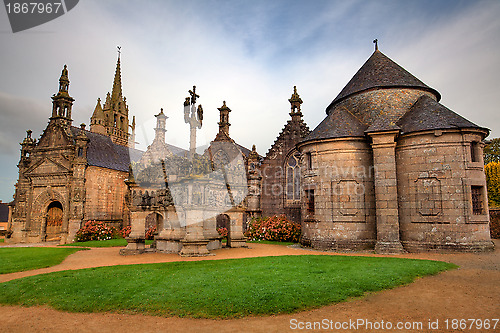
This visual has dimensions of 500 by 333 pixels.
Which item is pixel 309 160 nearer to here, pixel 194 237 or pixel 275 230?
pixel 275 230

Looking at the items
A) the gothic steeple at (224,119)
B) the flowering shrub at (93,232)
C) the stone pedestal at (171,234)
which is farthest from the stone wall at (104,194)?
the stone pedestal at (171,234)

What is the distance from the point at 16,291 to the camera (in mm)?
7852

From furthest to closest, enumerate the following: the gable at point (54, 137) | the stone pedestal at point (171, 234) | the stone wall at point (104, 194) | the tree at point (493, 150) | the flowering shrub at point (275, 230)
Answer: the tree at point (493, 150), the gable at point (54, 137), the stone wall at point (104, 194), the flowering shrub at point (275, 230), the stone pedestal at point (171, 234)

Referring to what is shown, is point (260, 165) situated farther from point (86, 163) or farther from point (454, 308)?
point (454, 308)

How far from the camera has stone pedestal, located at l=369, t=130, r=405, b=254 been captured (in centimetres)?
1504

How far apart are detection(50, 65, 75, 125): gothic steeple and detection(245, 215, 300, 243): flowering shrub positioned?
2063 centimetres

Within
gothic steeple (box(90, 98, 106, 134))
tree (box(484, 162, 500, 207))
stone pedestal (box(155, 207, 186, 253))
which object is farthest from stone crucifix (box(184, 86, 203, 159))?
gothic steeple (box(90, 98, 106, 134))

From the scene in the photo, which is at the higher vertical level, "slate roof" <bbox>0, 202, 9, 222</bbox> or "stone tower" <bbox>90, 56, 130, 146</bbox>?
"stone tower" <bbox>90, 56, 130, 146</bbox>

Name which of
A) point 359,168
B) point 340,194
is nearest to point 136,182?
point 340,194

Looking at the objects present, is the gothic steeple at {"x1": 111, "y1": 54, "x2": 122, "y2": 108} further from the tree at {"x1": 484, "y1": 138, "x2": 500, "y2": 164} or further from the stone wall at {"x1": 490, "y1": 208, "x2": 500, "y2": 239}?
the tree at {"x1": 484, "y1": 138, "x2": 500, "y2": 164}

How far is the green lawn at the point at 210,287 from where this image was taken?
6375 mm

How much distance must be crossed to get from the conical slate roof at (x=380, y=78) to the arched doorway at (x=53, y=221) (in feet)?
88.6

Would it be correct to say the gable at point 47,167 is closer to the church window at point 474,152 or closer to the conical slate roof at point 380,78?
the conical slate roof at point 380,78

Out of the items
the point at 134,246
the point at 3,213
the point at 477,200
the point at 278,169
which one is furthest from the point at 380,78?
the point at 3,213
